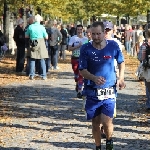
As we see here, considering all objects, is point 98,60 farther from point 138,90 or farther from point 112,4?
point 112,4

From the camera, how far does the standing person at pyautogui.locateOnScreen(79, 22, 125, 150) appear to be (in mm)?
7105

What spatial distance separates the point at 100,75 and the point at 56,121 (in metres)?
3.55

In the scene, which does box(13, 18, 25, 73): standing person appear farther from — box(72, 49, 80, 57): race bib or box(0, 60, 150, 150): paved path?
box(72, 49, 80, 57): race bib

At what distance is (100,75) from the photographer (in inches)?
282

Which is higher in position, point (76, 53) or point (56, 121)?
point (76, 53)

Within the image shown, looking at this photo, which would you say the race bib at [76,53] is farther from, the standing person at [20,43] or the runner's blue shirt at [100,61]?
the standing person at [20,43]

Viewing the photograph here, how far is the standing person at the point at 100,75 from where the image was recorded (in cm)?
711

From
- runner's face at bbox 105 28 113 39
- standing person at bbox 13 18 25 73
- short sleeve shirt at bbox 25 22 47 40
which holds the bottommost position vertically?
standing person at bbox 13 18 25 73

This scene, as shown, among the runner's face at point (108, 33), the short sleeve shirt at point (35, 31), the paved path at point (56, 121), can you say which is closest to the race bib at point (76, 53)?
the paved path at point (56, 121)

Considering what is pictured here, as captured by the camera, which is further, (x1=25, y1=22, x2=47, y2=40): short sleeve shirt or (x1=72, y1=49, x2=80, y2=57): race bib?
(x1=25, y1=22, x2=47, y2=40): short sleeve shirt

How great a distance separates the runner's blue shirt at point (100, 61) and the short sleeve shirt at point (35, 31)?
407 inches

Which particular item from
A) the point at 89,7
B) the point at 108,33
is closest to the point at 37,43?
the point at 108,33

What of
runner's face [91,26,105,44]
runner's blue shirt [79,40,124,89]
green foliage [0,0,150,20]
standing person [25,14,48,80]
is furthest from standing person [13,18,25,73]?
runner's face [91,26,105,44]

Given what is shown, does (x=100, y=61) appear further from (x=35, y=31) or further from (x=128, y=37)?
(x=128, y=37)
